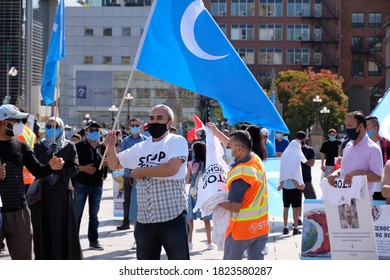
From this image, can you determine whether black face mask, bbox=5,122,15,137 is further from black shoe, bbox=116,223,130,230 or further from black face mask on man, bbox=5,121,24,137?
black shoe, bbox=116,223,130,230

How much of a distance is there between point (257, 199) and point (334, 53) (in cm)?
9122

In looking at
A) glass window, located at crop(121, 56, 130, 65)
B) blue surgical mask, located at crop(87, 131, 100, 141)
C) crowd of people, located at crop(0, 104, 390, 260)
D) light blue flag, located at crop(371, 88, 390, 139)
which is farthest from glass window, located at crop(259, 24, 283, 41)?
light blue flag, located at crop(371, 88, 390, 139)

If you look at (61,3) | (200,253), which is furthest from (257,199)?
(200,253)

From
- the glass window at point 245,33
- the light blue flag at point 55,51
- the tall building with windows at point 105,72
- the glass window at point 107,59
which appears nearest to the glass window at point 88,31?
the tall building with windows at point 105,72

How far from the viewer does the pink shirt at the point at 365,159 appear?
27.2ft

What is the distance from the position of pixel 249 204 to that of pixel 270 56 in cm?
9169

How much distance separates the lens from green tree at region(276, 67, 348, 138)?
75938mm

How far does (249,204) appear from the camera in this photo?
7055 millimetres

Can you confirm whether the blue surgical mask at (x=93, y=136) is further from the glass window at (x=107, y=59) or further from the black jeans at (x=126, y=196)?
the glass window at (x=107, y=59)

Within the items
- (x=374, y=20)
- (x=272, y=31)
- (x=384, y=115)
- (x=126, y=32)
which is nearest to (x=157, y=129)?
(x=384, y=115)

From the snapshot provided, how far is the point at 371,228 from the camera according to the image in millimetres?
7285

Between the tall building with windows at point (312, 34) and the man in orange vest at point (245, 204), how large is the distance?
8933 cm

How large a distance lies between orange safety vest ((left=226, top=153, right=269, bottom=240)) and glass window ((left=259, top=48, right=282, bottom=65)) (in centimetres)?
9140
